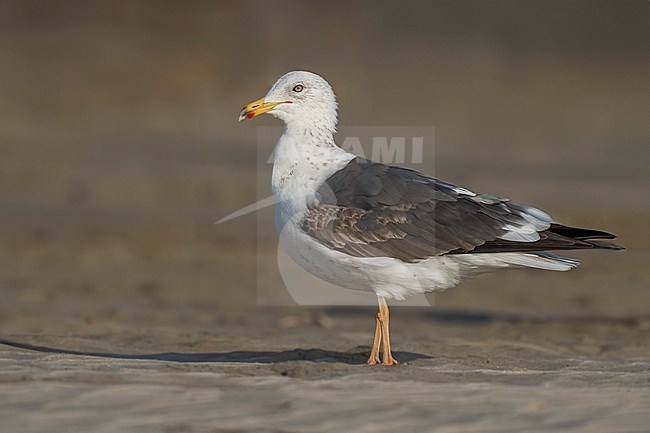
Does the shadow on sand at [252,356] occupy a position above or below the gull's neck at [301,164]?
below

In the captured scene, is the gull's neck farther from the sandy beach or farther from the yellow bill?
the sandy beach

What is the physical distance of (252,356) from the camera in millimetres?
7758

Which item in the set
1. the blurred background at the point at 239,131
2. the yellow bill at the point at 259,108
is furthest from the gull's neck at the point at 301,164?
the blurred background at the point at 239,131

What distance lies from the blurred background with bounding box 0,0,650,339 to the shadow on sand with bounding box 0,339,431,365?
5.49 feet

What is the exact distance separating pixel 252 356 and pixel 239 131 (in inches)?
564

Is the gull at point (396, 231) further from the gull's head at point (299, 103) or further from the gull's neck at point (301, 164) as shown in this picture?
the gull's head at point (299, 103)

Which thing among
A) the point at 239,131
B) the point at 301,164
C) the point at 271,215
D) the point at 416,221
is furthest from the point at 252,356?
the point at 239,131

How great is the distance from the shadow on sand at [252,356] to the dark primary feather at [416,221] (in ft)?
2.99

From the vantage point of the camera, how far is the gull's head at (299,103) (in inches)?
302

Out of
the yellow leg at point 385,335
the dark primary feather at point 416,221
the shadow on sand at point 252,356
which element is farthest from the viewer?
the shadow on sand at point 252,356

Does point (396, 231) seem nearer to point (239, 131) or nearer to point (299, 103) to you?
point (299, 103)

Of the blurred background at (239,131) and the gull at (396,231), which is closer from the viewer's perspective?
the gull at (396,231)

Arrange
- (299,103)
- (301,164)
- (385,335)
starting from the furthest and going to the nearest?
(299,103)
(301,164)
(385,335)

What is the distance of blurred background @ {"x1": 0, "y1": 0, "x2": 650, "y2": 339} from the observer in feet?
40.1
